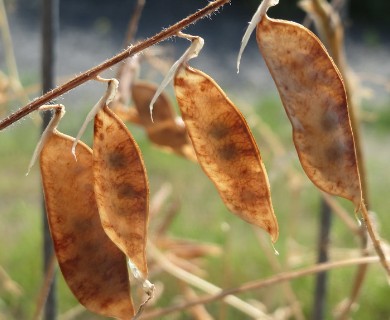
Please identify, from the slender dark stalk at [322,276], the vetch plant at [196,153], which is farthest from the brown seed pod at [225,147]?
the slender dark stalk at [322,276]

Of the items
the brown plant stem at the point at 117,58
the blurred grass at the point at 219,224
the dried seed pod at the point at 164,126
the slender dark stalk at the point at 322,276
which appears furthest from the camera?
the blurred grass at the point at 219,224

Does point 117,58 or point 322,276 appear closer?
point 117,58

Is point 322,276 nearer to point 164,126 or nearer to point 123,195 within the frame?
point 164,126

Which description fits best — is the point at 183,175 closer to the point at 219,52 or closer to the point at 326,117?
the point at 219,52

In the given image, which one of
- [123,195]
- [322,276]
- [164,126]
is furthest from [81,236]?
[322,276]

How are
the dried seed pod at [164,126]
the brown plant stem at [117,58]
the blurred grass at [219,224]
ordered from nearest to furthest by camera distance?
1. the brown plant stem at [117,58]
2. the dried seed pod at [164,126]
3. the blurred grass at [219,224]

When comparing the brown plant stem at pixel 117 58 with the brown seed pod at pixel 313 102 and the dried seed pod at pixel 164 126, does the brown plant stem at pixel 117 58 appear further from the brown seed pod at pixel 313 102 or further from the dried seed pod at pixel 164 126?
the dried seed pod at pixel 164 126

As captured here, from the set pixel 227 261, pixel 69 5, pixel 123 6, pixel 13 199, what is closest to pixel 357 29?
pixel 123 6
